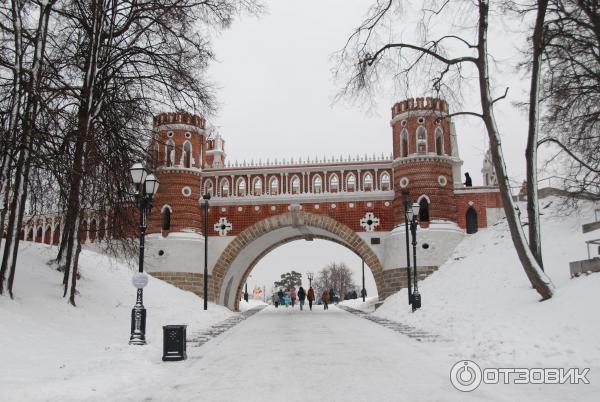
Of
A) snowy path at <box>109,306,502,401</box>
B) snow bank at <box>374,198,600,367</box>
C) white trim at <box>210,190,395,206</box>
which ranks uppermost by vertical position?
white trim at <box>210,190,395,206</box>

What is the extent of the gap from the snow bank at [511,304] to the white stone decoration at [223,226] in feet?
31.4

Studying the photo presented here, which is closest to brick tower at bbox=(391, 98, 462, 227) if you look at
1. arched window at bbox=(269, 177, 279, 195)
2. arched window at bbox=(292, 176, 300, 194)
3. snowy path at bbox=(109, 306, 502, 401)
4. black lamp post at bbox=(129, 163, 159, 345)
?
arched window at bbox=(292, 176, 300, 194)

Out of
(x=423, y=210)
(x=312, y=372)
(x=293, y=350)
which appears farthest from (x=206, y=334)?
(x=423, y=210)

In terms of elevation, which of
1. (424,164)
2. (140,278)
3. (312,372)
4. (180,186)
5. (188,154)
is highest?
(188,154)

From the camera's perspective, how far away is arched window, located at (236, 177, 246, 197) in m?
29.2

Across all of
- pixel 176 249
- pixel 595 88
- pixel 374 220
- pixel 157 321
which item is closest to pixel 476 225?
pixel 374 220

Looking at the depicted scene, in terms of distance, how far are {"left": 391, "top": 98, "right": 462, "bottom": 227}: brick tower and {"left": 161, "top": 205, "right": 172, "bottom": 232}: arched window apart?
1101 cm

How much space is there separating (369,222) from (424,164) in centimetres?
386

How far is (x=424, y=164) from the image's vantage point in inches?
1045

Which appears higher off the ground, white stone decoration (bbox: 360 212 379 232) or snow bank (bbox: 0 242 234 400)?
white stone decoration (bbox: 360 212 379 232)

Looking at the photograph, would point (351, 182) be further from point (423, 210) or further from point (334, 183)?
point (423, 210)

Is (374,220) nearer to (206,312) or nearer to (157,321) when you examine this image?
(206,312)

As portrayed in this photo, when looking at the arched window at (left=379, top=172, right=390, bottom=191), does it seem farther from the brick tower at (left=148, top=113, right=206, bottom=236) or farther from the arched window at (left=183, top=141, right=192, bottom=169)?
the arched window at (left=183, top=141, right=192, bottom=169)

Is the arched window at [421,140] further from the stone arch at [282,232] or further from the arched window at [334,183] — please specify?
the stone arch at [282,232]
